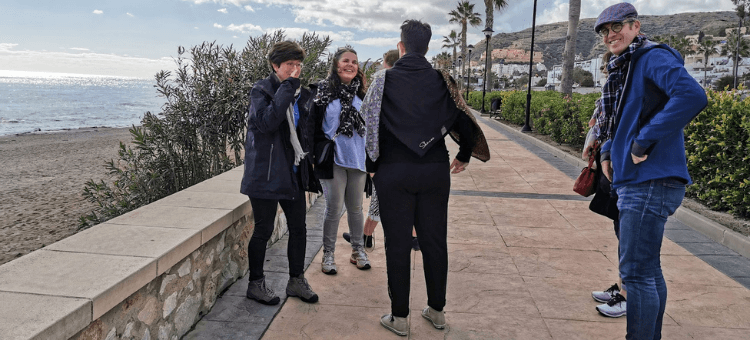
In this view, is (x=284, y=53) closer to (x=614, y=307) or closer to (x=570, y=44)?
(x=614, y=307)

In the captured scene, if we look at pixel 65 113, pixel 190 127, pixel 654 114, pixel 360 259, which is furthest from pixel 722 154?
pixel 65 113

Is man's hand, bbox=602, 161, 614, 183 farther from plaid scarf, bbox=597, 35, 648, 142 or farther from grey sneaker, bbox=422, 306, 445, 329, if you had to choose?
grey sneaker, bbox=422, 306, 445, 329

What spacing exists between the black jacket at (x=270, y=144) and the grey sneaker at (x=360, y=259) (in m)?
1.11

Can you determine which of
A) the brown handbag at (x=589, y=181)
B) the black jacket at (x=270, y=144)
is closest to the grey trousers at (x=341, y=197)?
the black jacket at (x=270, y=144)

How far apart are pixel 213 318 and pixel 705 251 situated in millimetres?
4481

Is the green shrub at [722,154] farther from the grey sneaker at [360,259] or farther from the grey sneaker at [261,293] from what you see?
the grey sneaker at [261,293]

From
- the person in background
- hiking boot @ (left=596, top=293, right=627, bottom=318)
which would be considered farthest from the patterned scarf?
hiking boot @ (left=596, top=293, right=627, bottom=318)

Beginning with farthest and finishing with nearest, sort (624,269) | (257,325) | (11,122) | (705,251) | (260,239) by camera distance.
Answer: (11,122), (705,251), (260,239), (257,325), (624,269)

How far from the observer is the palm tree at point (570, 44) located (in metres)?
17.4

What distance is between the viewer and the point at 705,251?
190 inches

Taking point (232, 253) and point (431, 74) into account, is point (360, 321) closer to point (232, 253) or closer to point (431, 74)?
point (232, 253)

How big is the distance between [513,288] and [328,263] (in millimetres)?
1477

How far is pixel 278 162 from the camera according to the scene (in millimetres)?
3328

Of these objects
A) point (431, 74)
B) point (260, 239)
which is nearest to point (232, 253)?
point (260, 239)
